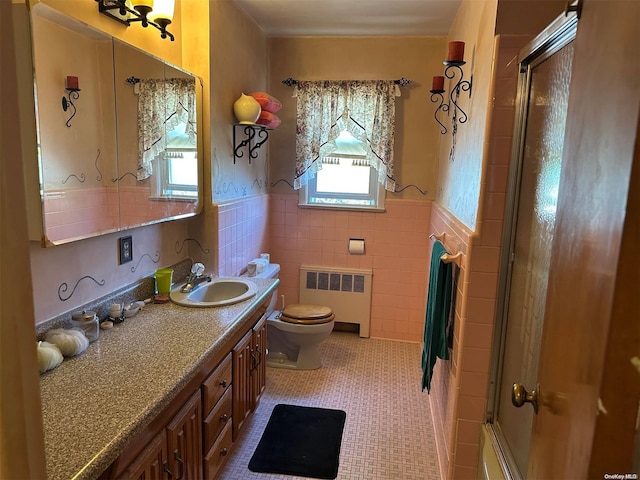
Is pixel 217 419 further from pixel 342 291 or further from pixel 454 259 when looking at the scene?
pixel 342 291

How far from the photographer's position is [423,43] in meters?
3.38

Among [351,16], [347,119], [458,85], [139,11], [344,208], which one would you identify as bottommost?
[344,208]

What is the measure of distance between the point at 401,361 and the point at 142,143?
2489 mm

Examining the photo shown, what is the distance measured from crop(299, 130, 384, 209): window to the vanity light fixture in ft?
6.13

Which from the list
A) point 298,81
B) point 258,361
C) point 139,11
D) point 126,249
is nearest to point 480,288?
point 258,361

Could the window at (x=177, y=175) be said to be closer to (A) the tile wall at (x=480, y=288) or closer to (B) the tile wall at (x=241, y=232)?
(B) the tile wall at (x=241, y=232)

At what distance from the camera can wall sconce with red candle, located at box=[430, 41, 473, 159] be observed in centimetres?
210

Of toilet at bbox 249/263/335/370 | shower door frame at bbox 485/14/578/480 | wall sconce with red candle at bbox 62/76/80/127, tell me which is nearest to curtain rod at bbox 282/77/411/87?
toilet at bbox 249/263/335/370

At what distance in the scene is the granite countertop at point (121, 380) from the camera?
1065 mm

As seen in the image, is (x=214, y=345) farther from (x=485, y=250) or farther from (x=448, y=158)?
(x=448, y=158)

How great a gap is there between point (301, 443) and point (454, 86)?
2.36m

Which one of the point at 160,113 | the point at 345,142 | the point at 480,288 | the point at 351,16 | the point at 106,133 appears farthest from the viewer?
the point at 345,142

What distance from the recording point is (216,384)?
1.84 m

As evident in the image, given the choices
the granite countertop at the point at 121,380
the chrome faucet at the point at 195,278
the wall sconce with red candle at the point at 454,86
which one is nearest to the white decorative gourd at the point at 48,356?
the granite countertop at the point at 121,380
